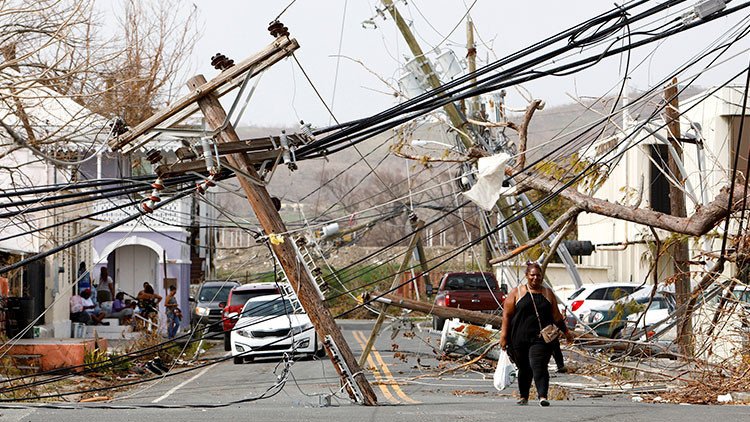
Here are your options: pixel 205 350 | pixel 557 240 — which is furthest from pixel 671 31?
pixel 205 350

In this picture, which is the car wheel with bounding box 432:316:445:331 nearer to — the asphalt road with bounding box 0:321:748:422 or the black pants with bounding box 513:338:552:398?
the asphalt road with bounding box 0:321:748:422

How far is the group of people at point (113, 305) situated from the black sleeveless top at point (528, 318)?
19867mm

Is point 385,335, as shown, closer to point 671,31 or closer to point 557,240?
point 557,240

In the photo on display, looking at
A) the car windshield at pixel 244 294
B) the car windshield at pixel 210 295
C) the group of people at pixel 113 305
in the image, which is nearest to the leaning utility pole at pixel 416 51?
the car windshield at pixel 244 294

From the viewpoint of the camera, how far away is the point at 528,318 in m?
13.1

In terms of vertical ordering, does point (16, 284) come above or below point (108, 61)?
below

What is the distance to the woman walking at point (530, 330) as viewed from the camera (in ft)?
42.5

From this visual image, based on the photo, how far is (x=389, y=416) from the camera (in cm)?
1191

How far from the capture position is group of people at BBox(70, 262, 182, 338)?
31781 mm

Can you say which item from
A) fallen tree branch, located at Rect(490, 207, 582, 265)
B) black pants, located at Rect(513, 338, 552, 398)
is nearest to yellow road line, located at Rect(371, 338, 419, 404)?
black pants, located at Rect(513, 338, 552, 398)

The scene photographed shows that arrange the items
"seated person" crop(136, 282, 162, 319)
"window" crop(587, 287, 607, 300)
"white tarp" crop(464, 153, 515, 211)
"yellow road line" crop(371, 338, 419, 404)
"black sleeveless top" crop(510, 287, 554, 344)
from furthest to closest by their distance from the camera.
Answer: "seated person" crop(136, 282, 162, 319) < "window" crop(587, 287, 607, 300) < "yellow road line" crop(371, 338, 419, 404) < "black sleeveless top" crop(510, 287, 554, 344) < "white tarp" crop(464, 153, 515, 211)

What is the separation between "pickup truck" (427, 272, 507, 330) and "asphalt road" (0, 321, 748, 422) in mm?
5443

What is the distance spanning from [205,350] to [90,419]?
20192mm

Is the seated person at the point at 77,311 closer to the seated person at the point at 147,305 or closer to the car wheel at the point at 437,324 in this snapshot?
the seated person at the point at 147,305
